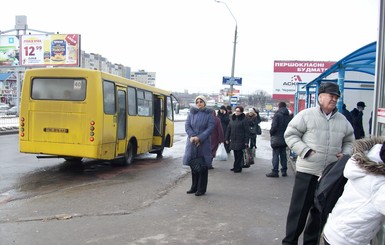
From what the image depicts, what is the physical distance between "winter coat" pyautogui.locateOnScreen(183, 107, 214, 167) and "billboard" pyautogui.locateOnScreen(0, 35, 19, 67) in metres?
41.4

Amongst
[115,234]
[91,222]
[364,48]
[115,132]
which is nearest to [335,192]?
[115,234]

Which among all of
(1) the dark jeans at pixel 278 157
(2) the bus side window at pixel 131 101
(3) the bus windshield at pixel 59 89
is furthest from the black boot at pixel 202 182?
(2) the bus side window at pixel 131 101

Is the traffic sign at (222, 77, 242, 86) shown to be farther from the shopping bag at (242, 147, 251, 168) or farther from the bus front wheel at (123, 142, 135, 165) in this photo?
the shopping bag at (242, 147, 251, 168)

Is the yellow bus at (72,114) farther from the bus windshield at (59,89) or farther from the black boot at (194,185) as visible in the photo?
the black boot at (194,185)

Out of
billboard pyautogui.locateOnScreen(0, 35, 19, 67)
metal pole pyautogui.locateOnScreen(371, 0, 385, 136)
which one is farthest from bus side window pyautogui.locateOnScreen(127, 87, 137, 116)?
billboard pyautogui.locateOnScreen(0, 35, 19, 67)

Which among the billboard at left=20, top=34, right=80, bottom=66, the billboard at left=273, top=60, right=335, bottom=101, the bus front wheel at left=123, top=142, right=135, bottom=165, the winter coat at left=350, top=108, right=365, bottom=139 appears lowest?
the bus front wheel at left=123, top=142, right=135, bottom=165

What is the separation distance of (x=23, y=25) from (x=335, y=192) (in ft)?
138

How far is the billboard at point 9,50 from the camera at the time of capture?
43125 millimetres

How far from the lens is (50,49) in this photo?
121ft

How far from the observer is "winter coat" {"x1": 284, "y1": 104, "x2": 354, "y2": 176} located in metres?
4.16

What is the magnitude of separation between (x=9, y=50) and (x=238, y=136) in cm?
4072

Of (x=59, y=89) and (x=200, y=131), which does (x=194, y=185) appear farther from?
(x=59, y=89)

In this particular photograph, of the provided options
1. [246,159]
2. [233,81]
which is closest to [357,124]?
[246,159]

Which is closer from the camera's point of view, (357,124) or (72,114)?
(72,114)
